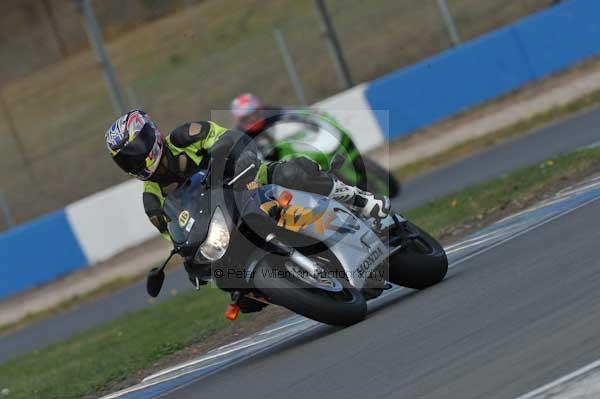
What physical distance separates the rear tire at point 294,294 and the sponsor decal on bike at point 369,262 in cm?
30

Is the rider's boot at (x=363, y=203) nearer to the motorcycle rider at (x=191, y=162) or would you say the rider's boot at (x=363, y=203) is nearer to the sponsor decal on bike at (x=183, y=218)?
the motorcycle rider at (x=191, y=162)

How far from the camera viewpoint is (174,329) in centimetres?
1235

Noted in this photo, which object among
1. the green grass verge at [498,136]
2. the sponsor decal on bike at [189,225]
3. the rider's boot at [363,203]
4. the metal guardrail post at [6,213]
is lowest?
the green grass verge at [498,136]

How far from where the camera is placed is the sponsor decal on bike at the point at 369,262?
27.0 feet

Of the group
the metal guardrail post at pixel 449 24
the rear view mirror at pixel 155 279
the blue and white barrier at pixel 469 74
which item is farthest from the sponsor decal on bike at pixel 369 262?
the metal guardrail post at pixel 449 24

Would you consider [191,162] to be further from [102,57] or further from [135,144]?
[102,57]

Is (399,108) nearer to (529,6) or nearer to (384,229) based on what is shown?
(529,6)

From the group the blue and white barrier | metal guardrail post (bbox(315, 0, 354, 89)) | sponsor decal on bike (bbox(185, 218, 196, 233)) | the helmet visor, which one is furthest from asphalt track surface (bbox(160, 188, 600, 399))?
metal guardrail post (bbox(315, 0, 354, 89))

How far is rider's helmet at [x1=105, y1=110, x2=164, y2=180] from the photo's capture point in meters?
8.15

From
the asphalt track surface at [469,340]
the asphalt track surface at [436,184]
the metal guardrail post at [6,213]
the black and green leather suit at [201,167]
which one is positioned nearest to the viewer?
the asphalt track surface at [469,340]

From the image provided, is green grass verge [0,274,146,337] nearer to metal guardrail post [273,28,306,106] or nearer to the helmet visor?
metal guardrail post [273,28,306,106]

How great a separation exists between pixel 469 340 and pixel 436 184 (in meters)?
10.7

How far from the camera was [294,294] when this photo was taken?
7.68 meters

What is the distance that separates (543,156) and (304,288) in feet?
27.7
